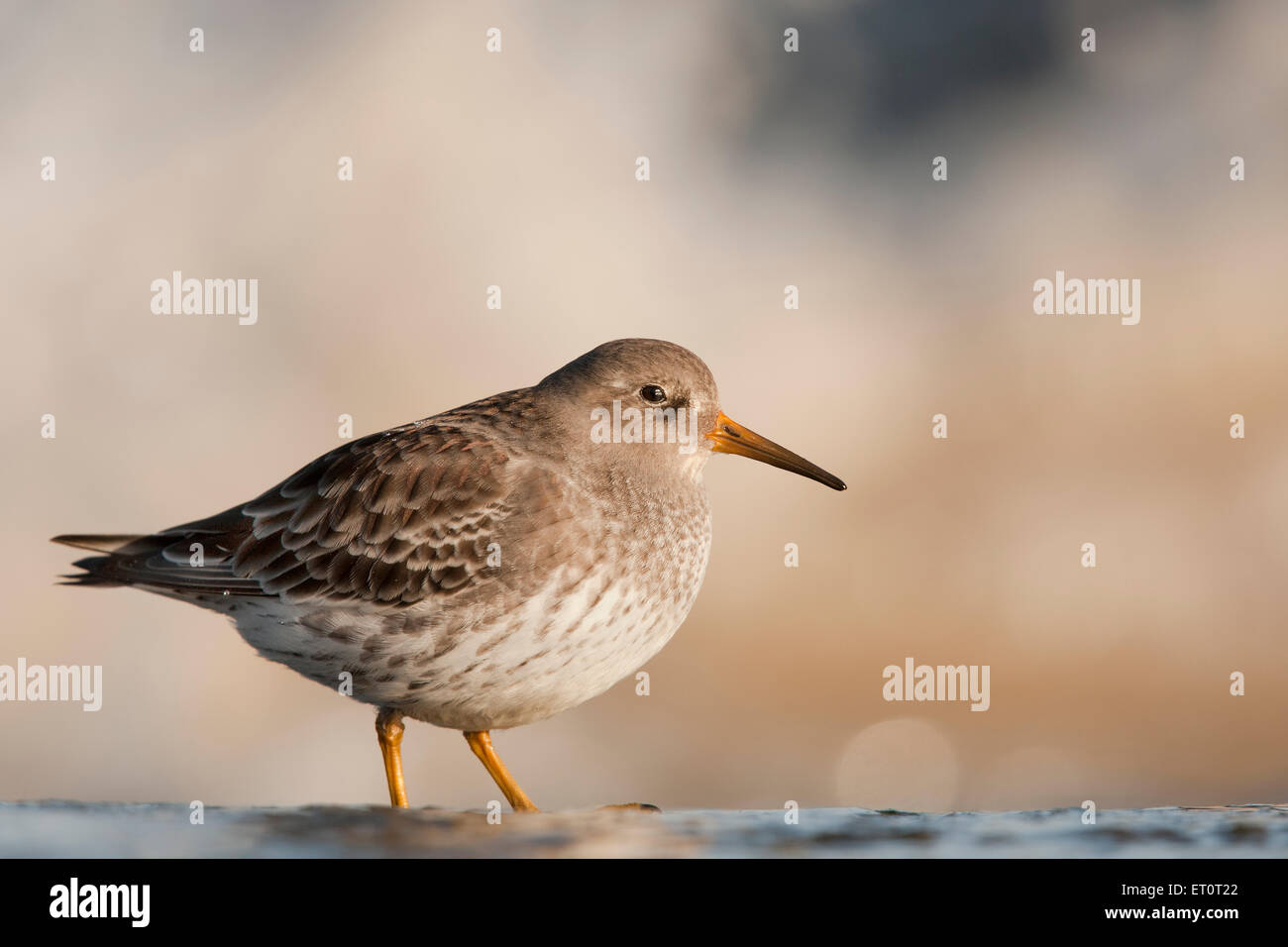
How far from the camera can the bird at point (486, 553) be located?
5.28m

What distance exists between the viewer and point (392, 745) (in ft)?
18.7

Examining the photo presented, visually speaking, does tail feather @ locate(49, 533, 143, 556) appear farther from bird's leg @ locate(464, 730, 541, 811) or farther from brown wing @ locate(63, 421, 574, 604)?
bird's leg @ locate(464, 730, 541, 811)

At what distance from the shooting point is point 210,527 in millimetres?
6473

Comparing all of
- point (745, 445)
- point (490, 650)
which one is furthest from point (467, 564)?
point (745, 445)

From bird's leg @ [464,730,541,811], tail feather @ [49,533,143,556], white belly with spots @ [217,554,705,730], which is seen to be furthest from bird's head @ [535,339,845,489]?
tail feather @ [49,533,143,556]

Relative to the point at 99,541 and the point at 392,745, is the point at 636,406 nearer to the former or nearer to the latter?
the point at 392,745

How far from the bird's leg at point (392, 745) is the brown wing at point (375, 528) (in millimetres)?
587

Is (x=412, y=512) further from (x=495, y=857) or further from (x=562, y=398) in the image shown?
(x=495, y=857)

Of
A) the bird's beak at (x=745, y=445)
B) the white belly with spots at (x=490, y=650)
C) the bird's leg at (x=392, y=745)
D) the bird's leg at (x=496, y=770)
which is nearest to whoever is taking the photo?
the white belly with spots at (x=490, y=650)

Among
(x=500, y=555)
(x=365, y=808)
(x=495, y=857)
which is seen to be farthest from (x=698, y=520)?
(x=495, y=857)

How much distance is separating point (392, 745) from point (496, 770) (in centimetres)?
54

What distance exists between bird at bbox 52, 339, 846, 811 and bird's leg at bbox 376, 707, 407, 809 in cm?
1

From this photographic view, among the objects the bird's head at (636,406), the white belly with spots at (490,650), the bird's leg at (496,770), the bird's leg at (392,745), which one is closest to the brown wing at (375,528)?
the white belly with spots at (490,650)

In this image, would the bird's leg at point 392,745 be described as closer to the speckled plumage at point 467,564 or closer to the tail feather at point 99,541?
the speckled plumage at point 467,564
